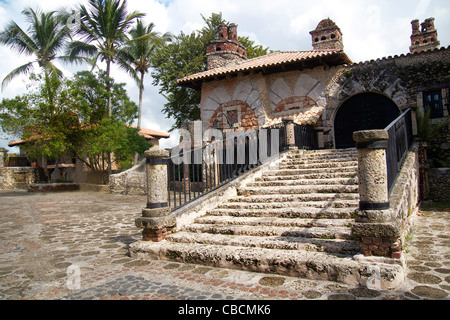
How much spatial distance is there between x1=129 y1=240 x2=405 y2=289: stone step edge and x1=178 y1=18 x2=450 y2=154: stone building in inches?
271

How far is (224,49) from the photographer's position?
15266 millimetres

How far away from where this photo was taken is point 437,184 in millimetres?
8586

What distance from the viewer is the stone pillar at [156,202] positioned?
4.70m

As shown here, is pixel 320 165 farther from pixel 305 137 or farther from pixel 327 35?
pixel 327 35

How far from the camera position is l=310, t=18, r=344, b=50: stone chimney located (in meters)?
13.7

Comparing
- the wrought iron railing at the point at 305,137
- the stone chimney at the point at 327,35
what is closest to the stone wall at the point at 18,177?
the wrought iron railing at the point at 305,137

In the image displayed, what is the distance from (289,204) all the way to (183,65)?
15099 mm

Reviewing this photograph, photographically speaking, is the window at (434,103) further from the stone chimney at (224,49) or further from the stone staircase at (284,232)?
the stone chimney at (224,49)

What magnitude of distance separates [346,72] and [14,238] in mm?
10817

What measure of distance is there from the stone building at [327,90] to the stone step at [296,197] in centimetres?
494

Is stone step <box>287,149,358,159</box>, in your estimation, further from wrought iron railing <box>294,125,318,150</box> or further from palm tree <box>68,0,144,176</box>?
palm tree <box>68,0,144,176</box>

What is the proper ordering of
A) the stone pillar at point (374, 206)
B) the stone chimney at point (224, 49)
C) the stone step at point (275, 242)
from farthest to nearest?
the stone chimney at point (224, 49) < the stone step at point (275, 242) < the stone pillar at point (374, 206)

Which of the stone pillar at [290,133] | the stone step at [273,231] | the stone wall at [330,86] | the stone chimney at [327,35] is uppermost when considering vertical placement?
the stone chimney at [327,35]

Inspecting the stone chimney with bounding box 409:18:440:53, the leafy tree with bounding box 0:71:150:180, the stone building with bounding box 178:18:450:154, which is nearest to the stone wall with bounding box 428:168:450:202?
the stone building with bounding box 178:18:450:154
